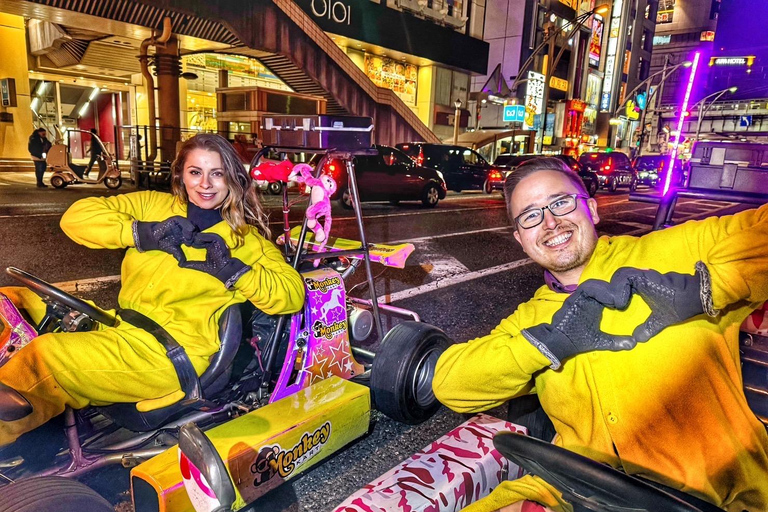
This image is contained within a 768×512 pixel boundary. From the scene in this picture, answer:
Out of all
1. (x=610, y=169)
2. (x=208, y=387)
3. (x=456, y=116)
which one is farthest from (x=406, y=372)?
(x=456, y=116)

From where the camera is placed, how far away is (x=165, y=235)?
7.63 feet

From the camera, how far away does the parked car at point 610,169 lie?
23516mm

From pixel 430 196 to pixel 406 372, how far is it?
39.9 feet

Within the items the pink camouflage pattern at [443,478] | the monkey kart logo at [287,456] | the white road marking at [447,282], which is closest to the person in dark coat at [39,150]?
the white road marking at [447,282]

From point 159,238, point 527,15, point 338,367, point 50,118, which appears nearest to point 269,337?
point 338,367

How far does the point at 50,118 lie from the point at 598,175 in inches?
1002

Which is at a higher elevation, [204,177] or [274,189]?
[204,177]

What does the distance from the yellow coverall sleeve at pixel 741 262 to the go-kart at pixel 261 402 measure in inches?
64.5

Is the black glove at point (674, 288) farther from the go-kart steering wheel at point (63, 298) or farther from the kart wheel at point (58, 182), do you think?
the kart wheel at point (58, 182)

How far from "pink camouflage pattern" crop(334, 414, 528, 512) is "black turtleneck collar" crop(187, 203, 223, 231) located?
1428 mm

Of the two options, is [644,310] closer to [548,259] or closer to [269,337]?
[548,259]

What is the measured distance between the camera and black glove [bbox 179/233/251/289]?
2320mm

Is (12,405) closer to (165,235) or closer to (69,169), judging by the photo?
(165,235)

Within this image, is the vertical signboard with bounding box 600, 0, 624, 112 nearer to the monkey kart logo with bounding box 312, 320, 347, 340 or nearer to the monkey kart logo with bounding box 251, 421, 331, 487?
the monkey kart logo with bounding box 312, 320, 347, 340
